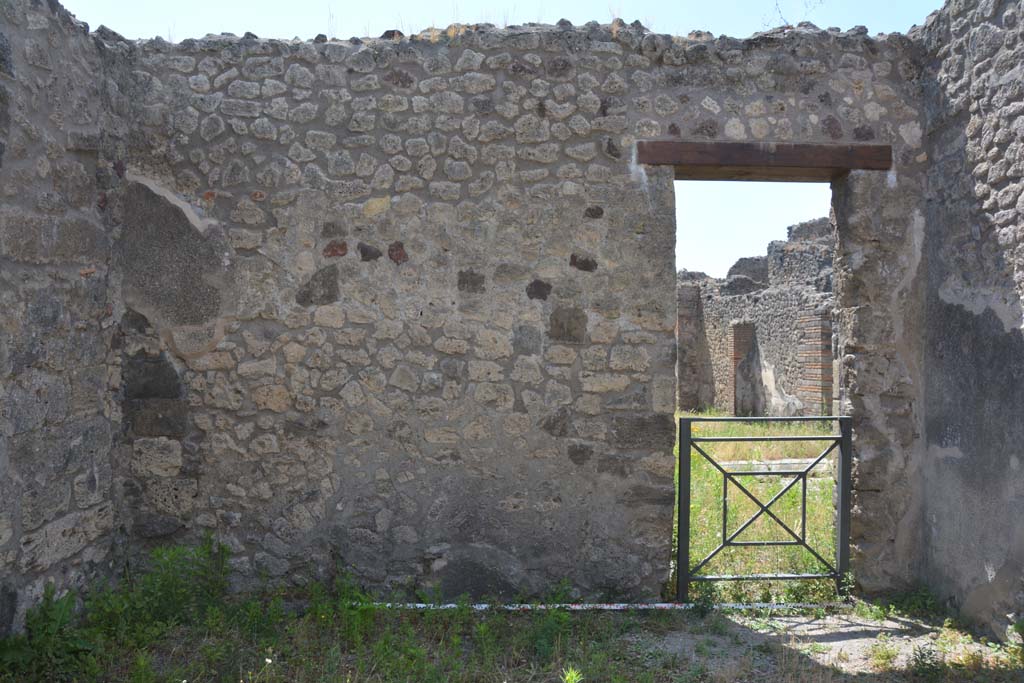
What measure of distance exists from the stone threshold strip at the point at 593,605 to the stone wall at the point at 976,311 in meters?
0.77

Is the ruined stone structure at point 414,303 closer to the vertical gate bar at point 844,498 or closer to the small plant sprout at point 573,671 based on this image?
the vertical gate bar at point 844,498

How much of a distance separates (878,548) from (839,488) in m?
0.40

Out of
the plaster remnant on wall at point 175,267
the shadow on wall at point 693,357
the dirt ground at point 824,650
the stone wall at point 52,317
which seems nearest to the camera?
the stone wall at point 52,317

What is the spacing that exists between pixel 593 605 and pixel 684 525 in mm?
735

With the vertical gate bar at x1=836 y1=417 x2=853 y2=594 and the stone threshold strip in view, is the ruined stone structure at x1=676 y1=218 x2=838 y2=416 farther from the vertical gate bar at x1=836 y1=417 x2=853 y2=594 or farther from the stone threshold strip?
the stone threshold strip

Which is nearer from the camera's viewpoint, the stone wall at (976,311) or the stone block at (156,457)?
the stone wall at (976,311)

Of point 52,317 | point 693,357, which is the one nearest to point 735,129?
point 52,317

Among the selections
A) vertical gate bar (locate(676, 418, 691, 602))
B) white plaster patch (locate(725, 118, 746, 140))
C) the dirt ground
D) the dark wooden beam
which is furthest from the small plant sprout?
white plaster patch (locate(725, 118, 746, 140))

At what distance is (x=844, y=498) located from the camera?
4.85 metres

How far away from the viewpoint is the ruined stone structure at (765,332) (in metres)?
12.7

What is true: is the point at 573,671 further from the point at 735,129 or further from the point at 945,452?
the point at 735,129

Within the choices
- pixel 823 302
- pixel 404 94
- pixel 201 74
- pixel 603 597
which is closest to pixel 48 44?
pixel 201 74

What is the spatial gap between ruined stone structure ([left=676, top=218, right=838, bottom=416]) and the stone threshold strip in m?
7.96

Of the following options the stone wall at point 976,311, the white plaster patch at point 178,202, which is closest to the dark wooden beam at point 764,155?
the stone wall at point 976,311
